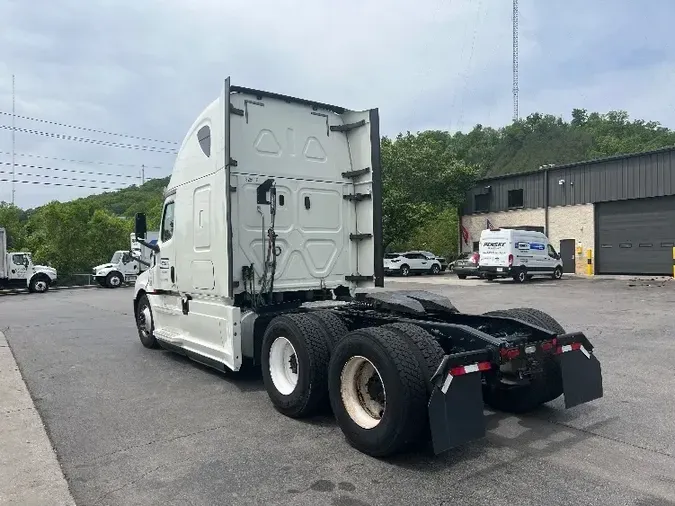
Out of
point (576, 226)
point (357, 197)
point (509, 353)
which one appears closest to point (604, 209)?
point (576, 226)

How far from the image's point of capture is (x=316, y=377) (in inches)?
201

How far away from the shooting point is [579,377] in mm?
4816

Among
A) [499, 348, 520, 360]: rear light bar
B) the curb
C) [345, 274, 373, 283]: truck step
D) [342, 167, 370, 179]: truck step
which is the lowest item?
the curb

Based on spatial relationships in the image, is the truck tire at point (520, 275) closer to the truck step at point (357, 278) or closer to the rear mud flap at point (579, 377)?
the truck step at point (357, 278)

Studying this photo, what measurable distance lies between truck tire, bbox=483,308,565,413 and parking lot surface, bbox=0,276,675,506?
0.16m

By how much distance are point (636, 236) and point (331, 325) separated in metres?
29.2

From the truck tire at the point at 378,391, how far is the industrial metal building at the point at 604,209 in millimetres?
29148

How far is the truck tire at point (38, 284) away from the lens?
2803cm

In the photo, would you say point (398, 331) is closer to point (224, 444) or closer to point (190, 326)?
point (224, 444)

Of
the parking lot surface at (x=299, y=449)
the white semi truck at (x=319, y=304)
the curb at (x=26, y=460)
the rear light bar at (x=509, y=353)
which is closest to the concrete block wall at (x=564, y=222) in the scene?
the parking lot surface at (x=299, y=449)

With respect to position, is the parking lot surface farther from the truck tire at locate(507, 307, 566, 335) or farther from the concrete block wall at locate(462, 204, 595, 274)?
the concrete block wall at locate(462, 204, 595, 274)

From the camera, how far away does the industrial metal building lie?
2877cm

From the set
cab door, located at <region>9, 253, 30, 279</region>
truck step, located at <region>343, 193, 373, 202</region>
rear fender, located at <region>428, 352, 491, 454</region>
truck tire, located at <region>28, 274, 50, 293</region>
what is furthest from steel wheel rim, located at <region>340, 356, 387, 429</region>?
truck tire, located at <region>28, 274, 50, 293</region>

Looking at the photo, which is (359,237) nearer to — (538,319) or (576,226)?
(538,319)
